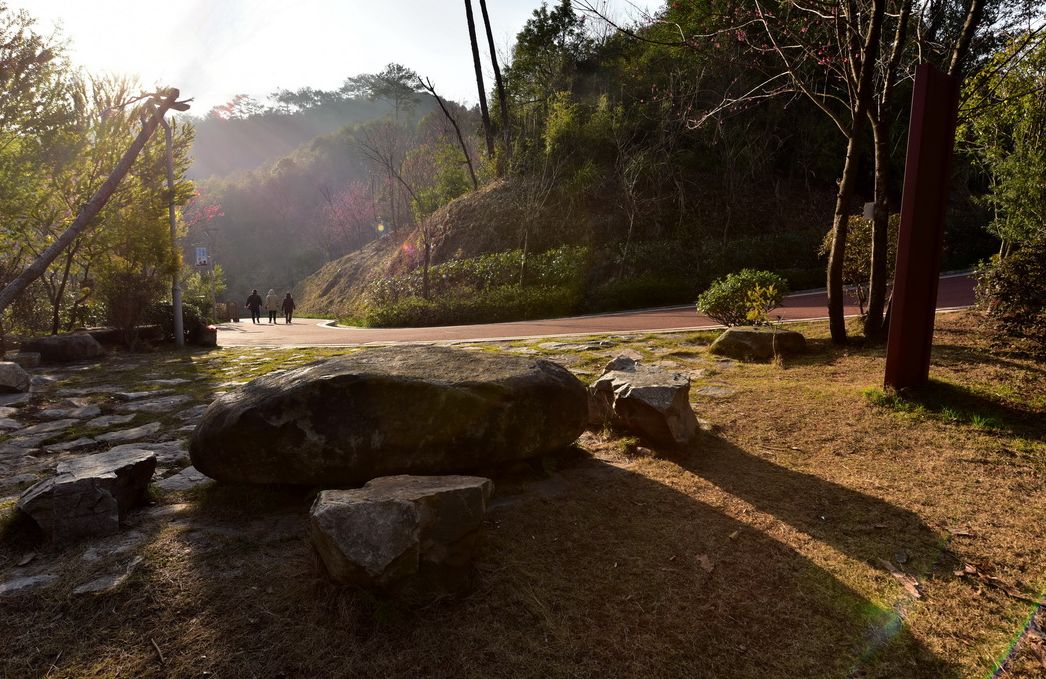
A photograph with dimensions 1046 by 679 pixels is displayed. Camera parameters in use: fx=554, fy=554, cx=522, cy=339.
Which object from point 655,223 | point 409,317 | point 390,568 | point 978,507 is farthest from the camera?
point 655,223

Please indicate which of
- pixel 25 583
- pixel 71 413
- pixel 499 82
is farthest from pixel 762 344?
pixel 499 82

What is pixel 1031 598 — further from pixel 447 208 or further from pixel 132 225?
pixel 447 208

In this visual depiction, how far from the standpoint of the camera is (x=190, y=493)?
3.73m

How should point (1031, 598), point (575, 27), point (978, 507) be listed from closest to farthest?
point (1031, 598) → point (978, 507) → point (575, 27)

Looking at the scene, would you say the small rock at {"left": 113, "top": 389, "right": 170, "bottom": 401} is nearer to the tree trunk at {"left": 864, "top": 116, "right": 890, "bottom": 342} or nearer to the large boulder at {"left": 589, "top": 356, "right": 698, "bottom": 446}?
the large boulder at {"left": 589, "top": 356, "right": 698, "bottom": 446}

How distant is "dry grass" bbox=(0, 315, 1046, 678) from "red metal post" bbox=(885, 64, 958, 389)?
99 centimetres

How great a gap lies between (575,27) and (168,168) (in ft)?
78.5

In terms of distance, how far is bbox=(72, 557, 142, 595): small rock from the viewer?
262 cm

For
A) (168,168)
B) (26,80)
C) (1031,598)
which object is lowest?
(1031,598)

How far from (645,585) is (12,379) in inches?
323

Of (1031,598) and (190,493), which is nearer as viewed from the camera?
(1031,598)

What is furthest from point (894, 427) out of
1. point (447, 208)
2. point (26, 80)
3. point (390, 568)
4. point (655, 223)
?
point (447, 208)

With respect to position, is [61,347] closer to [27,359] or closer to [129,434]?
[27,359]

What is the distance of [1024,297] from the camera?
225 inches
